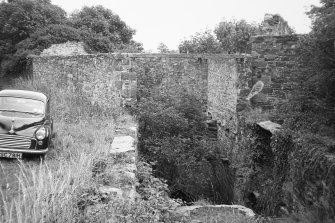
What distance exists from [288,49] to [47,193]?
781 cm

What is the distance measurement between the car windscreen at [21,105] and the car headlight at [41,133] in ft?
2.32

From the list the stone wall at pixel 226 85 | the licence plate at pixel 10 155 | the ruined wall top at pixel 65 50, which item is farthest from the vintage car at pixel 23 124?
the ruined wall top at pixel 65 50

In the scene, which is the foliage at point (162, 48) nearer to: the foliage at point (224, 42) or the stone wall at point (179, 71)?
the foliage at point (224, 42)

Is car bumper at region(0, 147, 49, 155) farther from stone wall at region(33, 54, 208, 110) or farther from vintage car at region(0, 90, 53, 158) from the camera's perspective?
stone wall at region(33, 54, 208, 110)

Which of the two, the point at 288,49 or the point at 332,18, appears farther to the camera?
the point at 288,49

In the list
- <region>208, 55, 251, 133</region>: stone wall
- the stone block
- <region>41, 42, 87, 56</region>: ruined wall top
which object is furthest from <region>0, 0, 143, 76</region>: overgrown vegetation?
the stone block

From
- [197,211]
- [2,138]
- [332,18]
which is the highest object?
Answer: [332,18]

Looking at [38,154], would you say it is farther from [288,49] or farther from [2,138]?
[288,49]

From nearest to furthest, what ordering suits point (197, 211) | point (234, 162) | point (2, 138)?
1. point (2, 138)
2. point (197, 211)
3. point (234, 162)

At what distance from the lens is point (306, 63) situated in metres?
7.77

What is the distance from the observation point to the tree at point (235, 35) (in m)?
24.7

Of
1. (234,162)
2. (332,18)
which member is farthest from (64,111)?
(332,18)

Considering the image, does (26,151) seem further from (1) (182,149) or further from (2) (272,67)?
(2) (272,67)

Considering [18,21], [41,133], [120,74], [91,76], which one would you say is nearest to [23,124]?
[41,133]
